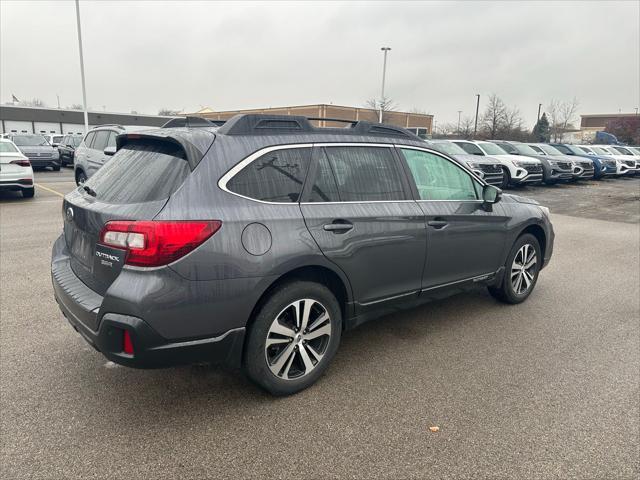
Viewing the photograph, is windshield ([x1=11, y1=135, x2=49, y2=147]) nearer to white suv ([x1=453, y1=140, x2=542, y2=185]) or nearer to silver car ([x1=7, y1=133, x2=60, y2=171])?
silver car ([x1=7, y1=133, x2=60, y2=171])

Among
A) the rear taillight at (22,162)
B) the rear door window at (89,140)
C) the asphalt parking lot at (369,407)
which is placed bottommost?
the asphalt parking lot at (369,407)

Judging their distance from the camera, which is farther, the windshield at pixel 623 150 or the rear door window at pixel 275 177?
the windshield at pixel 623 150

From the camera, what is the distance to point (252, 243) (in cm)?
275

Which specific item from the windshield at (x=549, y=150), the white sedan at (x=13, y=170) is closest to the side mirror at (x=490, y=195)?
the white sedan at (x=13, y=170)

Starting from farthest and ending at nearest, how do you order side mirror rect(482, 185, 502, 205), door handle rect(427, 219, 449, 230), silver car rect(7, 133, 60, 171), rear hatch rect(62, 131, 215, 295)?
silver car rect(7, 133, 60, 171), side mirror rect(482, 185, 502, 205), door handle rect(427, 219, 449, 230), rear hatch rect(62, 131, 215, 295)

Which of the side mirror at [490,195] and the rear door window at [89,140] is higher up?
the rear door window at [89,140]

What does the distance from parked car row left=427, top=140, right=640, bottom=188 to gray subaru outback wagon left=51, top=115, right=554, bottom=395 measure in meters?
9.42

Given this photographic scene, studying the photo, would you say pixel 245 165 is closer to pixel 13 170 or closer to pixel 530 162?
pixel 13 170

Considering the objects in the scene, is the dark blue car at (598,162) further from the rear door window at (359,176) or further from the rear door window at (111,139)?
the rear door window at (359,176)

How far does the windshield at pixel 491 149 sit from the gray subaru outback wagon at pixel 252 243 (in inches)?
555

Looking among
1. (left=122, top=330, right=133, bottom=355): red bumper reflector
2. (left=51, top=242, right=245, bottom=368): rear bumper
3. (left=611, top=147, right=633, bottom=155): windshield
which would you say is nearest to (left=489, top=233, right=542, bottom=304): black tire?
(left=51, top=242, right=245, bottom=368): rear bumper

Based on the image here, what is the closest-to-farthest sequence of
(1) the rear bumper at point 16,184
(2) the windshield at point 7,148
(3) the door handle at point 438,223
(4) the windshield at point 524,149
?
→ (3) the door handle at point 438,223, (1) the rear bumper at point 16,184, (2) the windshield at point 7,148, (4) the windshield at point 524,149

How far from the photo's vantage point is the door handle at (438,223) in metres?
3.79

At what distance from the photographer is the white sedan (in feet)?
35.7
